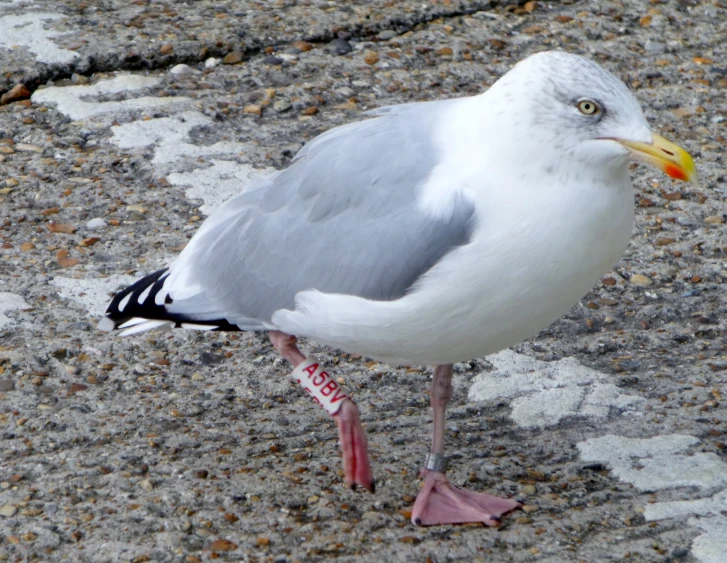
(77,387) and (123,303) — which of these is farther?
(77,387)

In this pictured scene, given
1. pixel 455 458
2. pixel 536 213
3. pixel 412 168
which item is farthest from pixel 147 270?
pixel 536 213

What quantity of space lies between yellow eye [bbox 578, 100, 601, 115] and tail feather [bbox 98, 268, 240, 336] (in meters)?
1.14

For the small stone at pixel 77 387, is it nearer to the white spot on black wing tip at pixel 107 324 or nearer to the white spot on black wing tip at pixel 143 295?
the white spot on black wing tip at pixel 107 324

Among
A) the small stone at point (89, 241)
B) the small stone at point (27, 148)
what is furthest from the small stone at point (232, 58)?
the small stone at point (89, 241)

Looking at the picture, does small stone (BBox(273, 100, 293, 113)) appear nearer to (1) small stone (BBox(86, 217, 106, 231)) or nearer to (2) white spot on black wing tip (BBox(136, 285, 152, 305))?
(1) small stone (BBox(86, 217, 106, 231))

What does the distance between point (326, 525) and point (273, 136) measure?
2290 millimetres

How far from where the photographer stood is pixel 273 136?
4684mm

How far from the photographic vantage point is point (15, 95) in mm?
4754

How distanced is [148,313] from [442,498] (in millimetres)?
991

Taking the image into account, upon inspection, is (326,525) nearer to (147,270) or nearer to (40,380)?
(40,380)

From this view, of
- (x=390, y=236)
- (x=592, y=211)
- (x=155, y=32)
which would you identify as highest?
(x=592, y=211)

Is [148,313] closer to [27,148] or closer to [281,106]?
[27,148]

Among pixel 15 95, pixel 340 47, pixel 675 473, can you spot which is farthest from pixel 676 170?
pixel 15 95

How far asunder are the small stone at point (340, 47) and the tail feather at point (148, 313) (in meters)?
2.31
